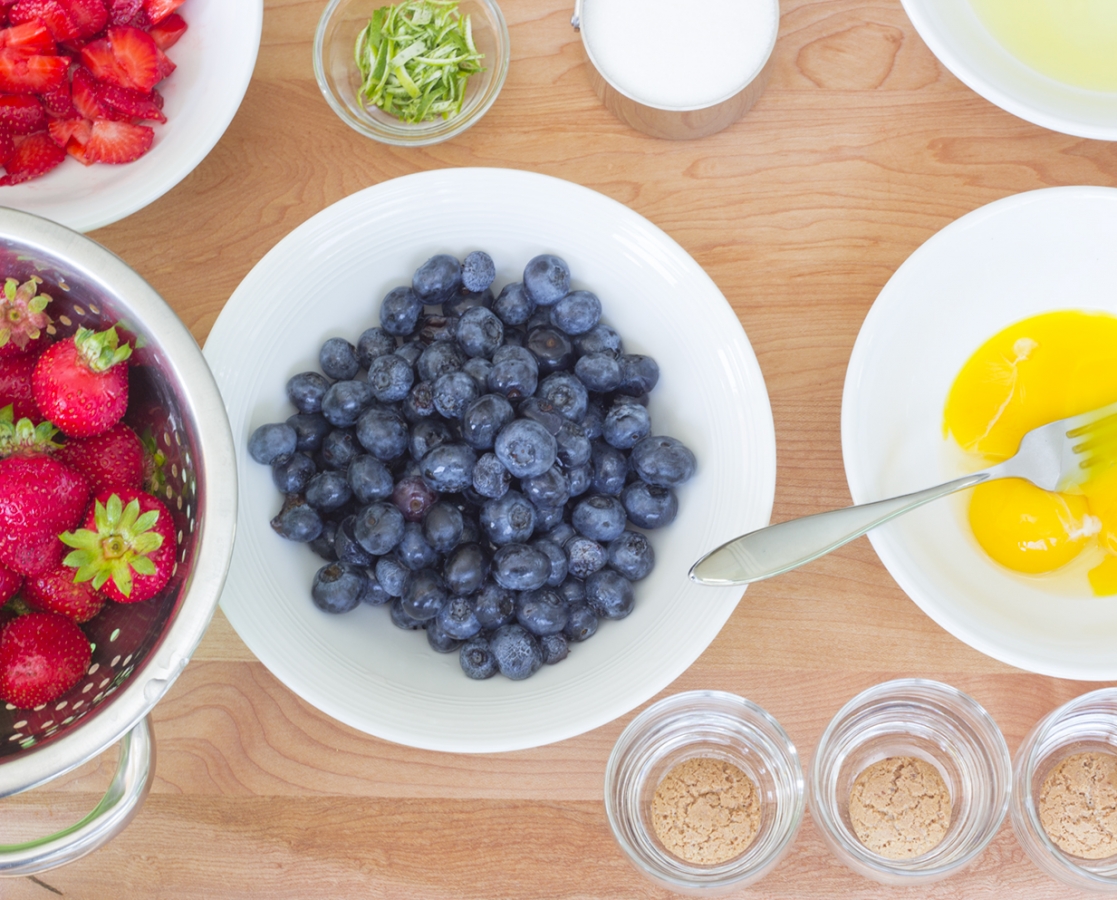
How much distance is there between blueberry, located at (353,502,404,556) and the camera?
92 centimetres

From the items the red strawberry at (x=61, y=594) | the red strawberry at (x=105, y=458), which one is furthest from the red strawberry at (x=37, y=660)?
the red strawberry at (x=105, y=458)

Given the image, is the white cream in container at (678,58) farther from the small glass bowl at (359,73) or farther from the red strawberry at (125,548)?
the red strawberry at (125,548)

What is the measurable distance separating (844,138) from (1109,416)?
437mm

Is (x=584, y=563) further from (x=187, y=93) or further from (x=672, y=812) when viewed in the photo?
(x=187, y=93)

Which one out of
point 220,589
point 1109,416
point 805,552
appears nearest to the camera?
point 220,589

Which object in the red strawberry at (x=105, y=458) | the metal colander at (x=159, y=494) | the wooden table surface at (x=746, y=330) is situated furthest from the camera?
the wooden table surface at (x=746, y=330)

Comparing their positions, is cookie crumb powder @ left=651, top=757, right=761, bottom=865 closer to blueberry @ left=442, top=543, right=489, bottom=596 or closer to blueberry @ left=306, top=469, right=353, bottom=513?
blueberry @ left=442, top=543, right=489, bottom=596

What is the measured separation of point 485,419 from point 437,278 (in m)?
0.18

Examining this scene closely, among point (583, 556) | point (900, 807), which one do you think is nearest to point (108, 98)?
point (583, 556)

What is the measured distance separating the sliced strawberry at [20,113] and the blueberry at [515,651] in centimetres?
75

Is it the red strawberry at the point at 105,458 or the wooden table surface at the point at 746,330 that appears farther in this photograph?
the wooden table surface at the point at 746,330

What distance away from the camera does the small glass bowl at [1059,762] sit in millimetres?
1035

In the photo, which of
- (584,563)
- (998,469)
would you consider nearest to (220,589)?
(584,563)

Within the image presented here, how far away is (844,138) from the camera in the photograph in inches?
44.3
